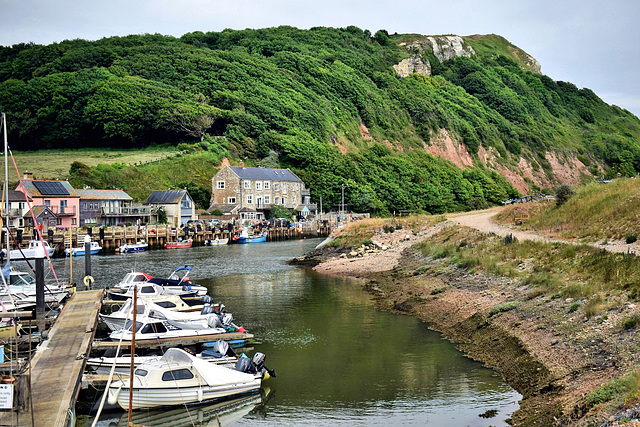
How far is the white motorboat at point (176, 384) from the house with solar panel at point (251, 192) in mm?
85349

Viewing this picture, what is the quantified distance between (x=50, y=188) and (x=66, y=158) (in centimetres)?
4497

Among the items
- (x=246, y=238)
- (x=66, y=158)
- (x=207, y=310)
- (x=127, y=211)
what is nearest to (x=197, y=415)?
(x=207, y=310)

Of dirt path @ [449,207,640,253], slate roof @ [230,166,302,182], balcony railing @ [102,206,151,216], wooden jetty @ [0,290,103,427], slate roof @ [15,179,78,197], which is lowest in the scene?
wooden jetty @ [0,290,103,427]

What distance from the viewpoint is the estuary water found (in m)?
19.8

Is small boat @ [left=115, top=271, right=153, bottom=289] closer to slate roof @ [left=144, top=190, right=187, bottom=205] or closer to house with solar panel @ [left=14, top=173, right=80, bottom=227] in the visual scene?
house with solar panel @ [left=14, top=173, right=80, bottom=227]

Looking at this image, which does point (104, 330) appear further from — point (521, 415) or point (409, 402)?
point (521, 415)

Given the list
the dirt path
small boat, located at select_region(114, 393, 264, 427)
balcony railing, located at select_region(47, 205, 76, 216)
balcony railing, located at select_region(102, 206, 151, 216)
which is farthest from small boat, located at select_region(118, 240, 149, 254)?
small boat, located at select_region(114, 393, 264, 427)

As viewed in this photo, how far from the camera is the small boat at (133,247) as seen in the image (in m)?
76.3

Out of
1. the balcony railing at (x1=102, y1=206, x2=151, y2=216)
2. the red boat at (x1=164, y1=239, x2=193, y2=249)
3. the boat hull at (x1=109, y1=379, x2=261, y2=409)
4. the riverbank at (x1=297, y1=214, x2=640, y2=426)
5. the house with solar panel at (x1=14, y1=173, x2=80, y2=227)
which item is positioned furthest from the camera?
the balcony railing at (x1=102, y1=206, x2=151, y2=216)

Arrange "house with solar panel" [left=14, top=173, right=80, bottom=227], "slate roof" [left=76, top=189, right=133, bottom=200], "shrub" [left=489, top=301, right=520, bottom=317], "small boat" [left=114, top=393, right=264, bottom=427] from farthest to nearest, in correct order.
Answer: "slate roof" [left=76, top=189, right=133, bottom=200], "house with solar panel" [left=14, top=173, right=80, bottom=227], "shrub" [left=489, top=301, right=520, bottom=317], "small boat" [left=114, top=393, right=264, bottom=427]

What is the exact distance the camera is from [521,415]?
18.4 m

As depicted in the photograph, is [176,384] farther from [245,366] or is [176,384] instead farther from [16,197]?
[16,197]

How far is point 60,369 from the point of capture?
21.1m

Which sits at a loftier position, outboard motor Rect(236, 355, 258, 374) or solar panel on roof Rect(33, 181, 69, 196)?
solar panel on roof Rect(33, 181, 69, 196)
